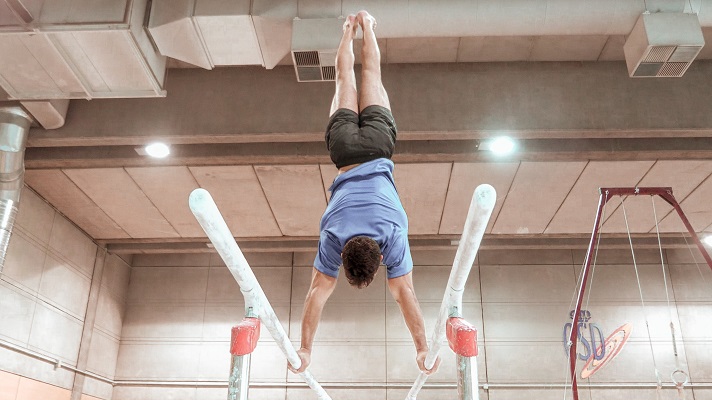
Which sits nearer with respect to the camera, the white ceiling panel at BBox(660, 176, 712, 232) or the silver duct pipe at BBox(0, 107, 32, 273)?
the silver duct pipe at BBox(0, 107, 32, 273)

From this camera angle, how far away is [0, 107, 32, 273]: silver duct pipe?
20.6ft

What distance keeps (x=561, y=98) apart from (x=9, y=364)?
748 centimetres

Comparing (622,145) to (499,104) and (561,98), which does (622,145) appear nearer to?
(561,98)

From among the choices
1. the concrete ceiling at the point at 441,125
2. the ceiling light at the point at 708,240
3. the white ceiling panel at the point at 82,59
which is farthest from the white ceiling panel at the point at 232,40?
the ceiling light at the point at 708,240

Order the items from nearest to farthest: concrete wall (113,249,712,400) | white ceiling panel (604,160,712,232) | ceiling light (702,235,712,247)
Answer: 1. white ceiling panel (604,160,712,232)
2. ceiling light (702,235,712,247)
3. concrete wall (113,249,712,400)

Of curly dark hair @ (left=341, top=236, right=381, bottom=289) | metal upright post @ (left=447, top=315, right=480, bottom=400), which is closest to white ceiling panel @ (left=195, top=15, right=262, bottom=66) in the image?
curly dark hair @ (left=341, top=236, right=381, bottom=289)

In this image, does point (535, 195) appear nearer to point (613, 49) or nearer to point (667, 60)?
point (613, 49)

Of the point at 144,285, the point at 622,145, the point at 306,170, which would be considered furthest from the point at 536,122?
the point at 144,285

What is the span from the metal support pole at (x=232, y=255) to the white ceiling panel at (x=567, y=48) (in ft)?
15.8

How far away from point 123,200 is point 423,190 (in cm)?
420

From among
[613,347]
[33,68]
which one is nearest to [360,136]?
[33,68]

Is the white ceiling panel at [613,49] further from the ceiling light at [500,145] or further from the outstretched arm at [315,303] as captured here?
the outstretched arm at [315,303]

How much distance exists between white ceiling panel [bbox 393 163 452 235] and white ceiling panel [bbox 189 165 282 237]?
1.93 meters

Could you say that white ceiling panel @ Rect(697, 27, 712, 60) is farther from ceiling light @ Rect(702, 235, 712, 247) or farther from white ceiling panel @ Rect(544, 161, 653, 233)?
ceiling light @ Rect(702, 235, 712, 247)
